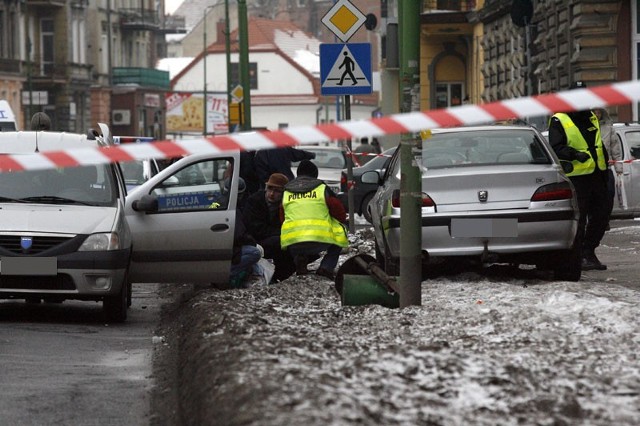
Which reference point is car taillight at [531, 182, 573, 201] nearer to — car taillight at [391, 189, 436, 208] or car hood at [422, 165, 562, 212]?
car hood at [422, 165, 562, 212]

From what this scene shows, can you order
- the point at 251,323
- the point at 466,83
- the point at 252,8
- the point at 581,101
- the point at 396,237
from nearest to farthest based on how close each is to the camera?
the point at 581,101
the point at 251,323
the point at 396,237
the point at 466,83
the point at 252,8

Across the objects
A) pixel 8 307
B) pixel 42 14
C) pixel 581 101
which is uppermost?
pixel 42 14

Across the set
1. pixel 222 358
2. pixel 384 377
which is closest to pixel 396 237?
pixel 222 358

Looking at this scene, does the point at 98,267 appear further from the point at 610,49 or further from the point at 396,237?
the point at 610,49

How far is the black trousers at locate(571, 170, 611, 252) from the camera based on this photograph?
50.3 ft

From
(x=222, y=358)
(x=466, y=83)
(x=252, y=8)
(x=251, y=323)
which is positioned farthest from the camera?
(x=252, y=8)

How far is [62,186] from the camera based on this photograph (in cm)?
1339

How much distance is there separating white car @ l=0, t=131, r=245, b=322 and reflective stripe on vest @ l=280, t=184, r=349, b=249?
0.70 meters

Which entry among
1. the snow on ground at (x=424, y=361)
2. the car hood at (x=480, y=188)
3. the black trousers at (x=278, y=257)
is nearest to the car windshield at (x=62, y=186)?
the black trousers at (x=278, y=257)

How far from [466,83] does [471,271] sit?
1592 inches

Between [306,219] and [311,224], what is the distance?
2.4 inches

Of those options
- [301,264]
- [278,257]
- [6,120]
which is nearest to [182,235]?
[301,264]

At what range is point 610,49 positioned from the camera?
107 ft

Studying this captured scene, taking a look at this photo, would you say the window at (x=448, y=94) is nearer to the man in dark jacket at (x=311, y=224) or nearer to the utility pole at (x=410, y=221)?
the man in dark jacket at (x=311, y=224)
